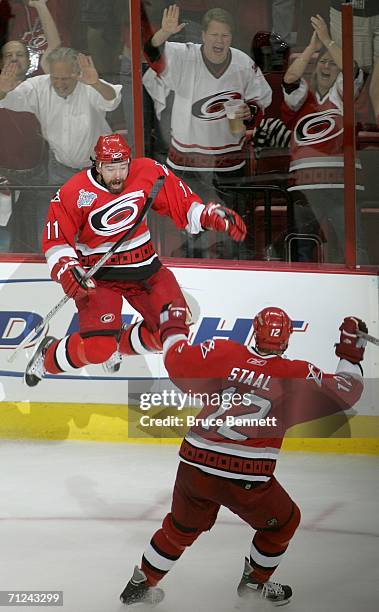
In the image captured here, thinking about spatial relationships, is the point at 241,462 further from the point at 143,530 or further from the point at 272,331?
the point at 143,530

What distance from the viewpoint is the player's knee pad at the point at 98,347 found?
305 centimetres

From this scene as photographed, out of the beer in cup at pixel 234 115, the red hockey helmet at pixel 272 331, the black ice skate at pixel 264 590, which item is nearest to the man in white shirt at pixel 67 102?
the beer in cup at pixel 234 115

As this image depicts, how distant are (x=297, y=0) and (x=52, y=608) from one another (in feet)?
6.52

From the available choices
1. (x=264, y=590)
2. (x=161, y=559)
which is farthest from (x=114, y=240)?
(x=264, y=590)

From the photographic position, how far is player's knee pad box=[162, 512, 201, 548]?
8.12 feet

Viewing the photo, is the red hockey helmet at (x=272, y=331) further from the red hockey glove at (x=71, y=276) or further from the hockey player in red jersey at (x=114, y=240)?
the red hockey glove at (x=71, y=276)

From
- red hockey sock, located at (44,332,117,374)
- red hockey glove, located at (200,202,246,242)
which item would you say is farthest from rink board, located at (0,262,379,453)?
red hockey glove, located at (200,202,246,242)

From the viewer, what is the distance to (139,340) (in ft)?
10.00

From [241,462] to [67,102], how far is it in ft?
5.22

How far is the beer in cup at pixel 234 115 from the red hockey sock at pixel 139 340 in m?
0.85

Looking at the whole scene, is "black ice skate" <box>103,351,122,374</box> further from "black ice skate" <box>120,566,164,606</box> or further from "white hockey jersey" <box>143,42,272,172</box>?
"black ice skate" <box>120,566,164,606</box>

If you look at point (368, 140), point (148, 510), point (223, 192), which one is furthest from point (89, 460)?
point (368, 140)

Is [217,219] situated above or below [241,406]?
above

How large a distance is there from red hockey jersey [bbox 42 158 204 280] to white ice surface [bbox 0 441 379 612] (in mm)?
600
